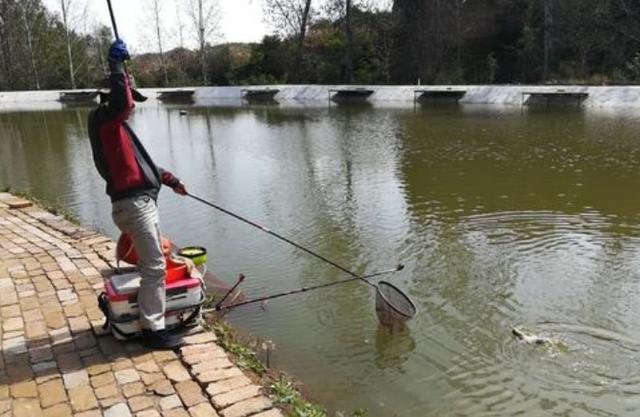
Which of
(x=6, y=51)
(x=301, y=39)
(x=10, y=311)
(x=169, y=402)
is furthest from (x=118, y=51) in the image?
(x=6, y=51)

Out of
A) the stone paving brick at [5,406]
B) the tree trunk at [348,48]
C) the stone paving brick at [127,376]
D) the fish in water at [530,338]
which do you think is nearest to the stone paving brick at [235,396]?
the stone paving brick at [127,376]

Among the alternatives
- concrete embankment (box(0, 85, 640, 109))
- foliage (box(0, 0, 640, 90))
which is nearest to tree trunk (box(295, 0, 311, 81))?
foliage (box(0, 0, 640, 90))

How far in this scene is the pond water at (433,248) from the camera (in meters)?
3.81

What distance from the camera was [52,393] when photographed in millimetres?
2941

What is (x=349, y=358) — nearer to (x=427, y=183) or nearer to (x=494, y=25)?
(x=427, y=183)

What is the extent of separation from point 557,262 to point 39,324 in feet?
15.8

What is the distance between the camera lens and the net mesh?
4.46 meters

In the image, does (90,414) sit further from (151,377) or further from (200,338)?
(200,338)

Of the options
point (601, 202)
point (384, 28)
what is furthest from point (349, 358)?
point (384, 28)

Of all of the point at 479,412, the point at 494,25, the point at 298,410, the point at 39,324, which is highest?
the point at 494,25

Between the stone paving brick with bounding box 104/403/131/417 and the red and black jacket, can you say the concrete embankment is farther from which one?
the stone paving brick with bounding box 104/403/131/417

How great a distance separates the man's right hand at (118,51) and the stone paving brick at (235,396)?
1.90m

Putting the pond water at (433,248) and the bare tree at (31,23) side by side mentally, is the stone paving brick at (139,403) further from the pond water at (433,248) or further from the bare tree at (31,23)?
the bare tree at (31,23)

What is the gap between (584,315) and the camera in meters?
4.62
